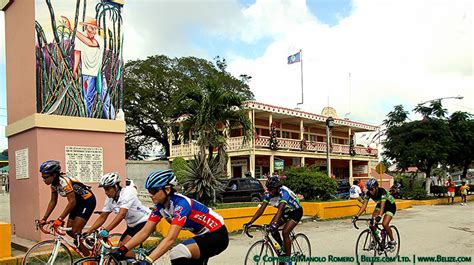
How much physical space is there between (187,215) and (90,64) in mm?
7827

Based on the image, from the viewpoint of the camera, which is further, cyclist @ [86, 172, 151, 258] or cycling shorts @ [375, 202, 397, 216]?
cycling shorts @ [375, 202, 397, 216]

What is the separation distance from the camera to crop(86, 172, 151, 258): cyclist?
625 centimetres

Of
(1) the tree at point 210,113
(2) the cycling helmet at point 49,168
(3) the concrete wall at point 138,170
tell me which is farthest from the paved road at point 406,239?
(3) the concrete wall at point 138,170

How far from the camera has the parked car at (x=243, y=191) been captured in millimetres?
22859

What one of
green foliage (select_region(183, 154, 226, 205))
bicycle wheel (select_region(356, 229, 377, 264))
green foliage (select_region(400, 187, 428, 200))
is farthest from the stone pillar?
green foliage (select_region(400, 187, 428, 200))

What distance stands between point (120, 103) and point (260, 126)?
25.2 metres

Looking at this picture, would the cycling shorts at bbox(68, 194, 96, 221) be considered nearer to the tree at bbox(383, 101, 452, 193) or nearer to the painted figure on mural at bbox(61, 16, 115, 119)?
the painted figure on mural at bbox(61, 16, 115, 119)

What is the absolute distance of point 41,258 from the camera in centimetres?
701

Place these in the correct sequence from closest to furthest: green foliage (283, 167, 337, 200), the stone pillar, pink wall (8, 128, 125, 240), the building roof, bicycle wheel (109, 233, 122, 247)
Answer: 1. bicycle wheel (109, 233, 122, 247)
2. pink wall (8, 128, 125, 240)
3. the stone pillar
4. green foliage (283, 167, 337, 200)
5. the building roof

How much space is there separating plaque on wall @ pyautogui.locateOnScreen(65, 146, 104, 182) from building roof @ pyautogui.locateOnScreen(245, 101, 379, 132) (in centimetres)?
1581

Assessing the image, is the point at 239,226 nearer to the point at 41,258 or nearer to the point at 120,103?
the point at 120,103

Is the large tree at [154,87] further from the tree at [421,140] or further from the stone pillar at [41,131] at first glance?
the stone pillar at [41,131]

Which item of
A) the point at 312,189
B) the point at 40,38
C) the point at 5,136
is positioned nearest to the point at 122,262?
the point at 40,38

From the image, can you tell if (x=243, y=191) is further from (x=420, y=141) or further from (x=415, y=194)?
(x=420, y=141)
